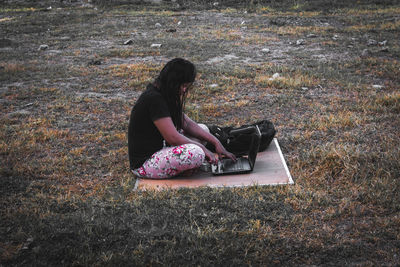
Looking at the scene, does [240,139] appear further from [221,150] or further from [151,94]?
[151,94]

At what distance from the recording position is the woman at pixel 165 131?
3.31 metres

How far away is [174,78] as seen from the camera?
3287 mm

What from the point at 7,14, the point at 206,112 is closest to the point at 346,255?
the point at 206,112

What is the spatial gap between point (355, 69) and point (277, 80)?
176cm

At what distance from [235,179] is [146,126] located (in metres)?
1.02

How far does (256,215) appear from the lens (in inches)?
116

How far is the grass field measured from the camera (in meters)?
2.62

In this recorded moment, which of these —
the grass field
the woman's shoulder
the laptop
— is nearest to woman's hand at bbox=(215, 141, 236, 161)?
the laptop

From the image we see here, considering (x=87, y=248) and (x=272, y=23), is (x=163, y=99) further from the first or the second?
(x=272, y=23)

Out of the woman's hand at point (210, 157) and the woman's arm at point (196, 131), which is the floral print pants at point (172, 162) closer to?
the woman's hand at point (210, 157)

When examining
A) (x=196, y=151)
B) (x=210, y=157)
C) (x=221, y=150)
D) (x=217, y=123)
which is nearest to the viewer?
(x=196, y=151)

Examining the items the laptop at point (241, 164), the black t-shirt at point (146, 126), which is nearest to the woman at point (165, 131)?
the black t-shirt at point (146, 126)

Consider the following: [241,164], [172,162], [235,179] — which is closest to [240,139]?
[241,164]

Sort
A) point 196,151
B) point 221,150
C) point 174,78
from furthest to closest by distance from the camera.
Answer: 1. point 221,150
2. point 196,151
3. point 174,78
